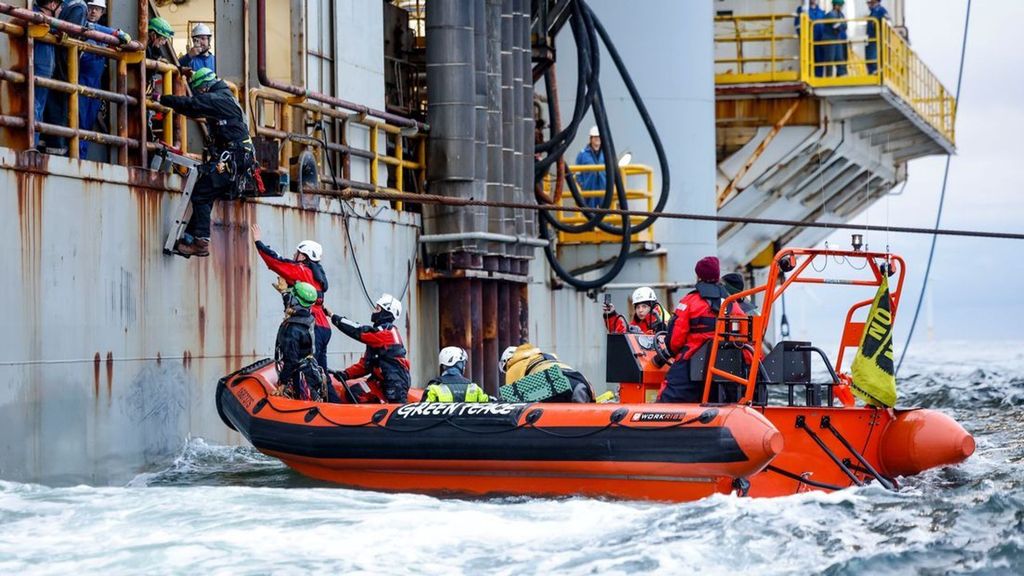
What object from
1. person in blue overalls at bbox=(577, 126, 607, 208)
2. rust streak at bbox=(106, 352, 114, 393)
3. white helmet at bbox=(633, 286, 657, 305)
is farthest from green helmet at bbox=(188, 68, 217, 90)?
person in blue overalls at bbox=(577, 126, 607, 208)

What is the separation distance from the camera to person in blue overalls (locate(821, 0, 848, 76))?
85.9ft

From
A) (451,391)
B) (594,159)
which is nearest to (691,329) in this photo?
(451,391)

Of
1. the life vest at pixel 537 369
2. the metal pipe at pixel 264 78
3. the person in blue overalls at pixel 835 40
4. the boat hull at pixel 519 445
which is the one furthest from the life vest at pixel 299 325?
the person in blue overalls at pixel 835 40

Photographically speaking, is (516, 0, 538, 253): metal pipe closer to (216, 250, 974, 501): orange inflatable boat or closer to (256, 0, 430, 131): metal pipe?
(256, 0, 430, 131): metal pipe

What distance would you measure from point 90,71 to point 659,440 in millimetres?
5526

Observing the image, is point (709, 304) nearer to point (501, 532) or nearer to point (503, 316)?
point (501, 532)

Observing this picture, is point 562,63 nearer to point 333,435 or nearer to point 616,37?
point 616,37

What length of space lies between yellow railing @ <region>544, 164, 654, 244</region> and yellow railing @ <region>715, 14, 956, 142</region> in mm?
4096

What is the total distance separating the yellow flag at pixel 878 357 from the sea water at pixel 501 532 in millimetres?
697

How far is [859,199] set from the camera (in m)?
31.1

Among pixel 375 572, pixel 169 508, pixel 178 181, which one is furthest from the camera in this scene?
pixel 178 181

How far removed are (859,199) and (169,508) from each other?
2212 cm

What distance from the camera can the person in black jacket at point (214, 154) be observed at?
13.6 m

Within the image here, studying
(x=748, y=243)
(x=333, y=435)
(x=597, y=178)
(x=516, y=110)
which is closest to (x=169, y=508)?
(x=333, y=435)
